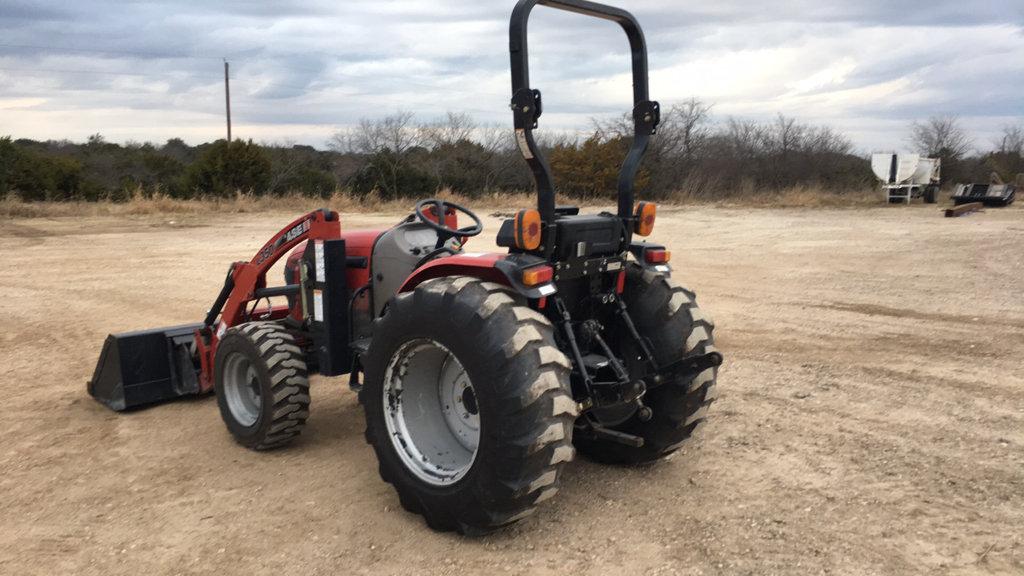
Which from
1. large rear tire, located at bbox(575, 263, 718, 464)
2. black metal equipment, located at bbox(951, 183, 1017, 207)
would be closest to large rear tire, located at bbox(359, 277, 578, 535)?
large rear tire, located at bbox(575, 263, 718, 464)

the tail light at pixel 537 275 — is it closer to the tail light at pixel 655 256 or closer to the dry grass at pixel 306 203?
the tail light at pixel 655 256

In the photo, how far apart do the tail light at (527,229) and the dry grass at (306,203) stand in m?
22.9

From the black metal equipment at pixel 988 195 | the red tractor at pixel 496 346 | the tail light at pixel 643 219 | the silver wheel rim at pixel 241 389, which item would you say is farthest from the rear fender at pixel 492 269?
the black metal equipment at pixel 988 195

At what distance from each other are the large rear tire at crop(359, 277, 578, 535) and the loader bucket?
8.66 feet

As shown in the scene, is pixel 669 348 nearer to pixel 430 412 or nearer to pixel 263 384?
pixel 430 412

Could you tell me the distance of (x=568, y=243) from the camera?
388 centimetres

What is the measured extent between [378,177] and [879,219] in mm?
22327

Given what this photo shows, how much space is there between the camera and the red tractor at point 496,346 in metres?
3.48

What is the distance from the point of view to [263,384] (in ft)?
16.0

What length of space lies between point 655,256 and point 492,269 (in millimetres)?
1074

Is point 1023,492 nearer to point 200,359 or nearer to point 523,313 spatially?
point 523,313

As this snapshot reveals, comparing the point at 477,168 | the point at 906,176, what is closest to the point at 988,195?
the point at 906,176

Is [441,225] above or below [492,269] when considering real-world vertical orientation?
above

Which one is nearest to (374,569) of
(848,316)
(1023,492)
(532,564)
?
(532,564)
